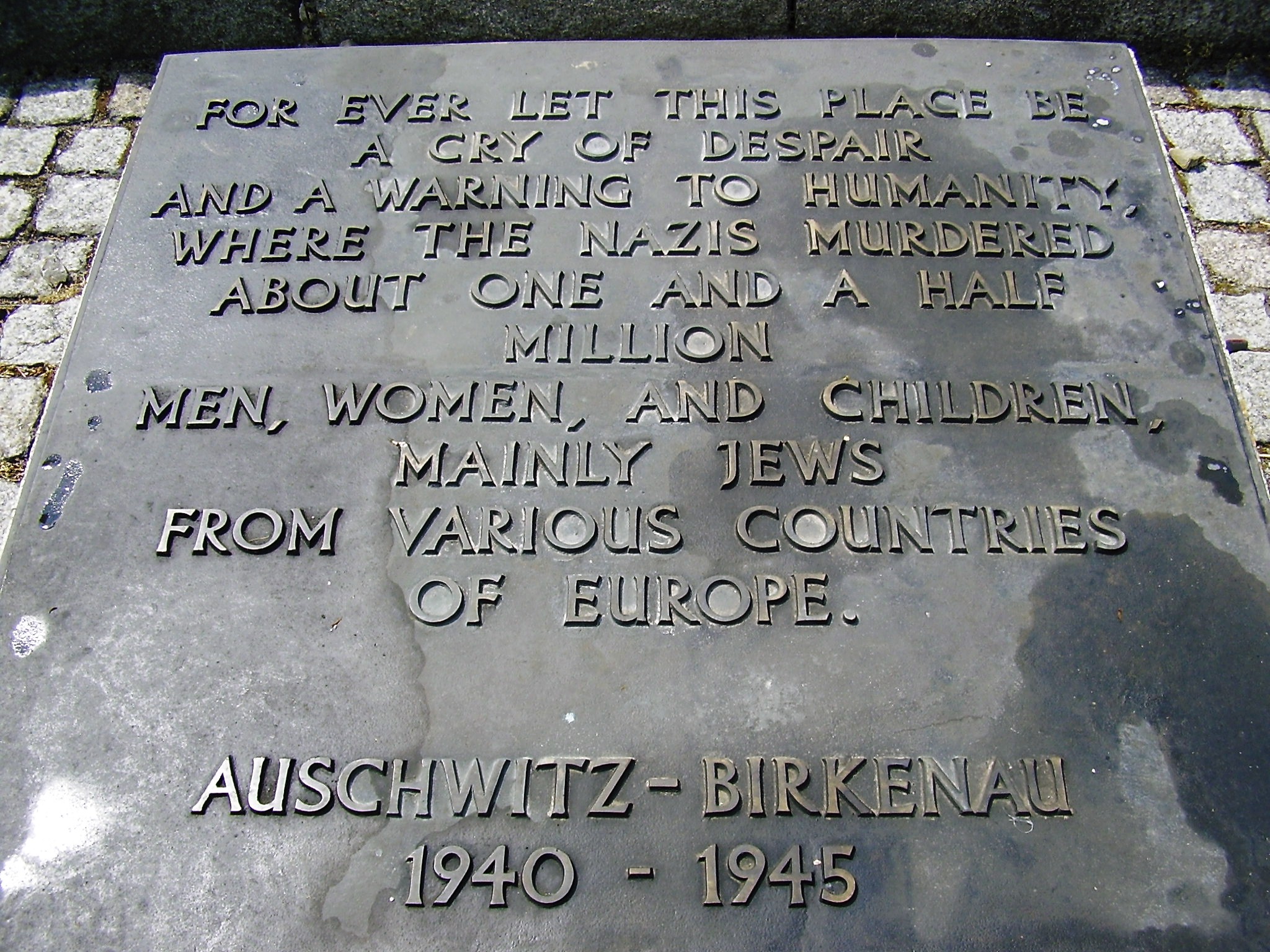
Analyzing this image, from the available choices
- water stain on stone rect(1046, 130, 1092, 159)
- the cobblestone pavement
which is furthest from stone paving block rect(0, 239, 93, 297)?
water stain on stone rect(1046, 130, 1092, 159)

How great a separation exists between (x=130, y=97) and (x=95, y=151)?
12.8 inches

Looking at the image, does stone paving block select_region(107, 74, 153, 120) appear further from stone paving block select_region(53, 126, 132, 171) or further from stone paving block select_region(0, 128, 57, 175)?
stone paving block select_region(0, 128, 57, 175)

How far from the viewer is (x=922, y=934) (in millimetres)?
2055

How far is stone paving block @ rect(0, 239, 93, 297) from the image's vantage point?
370 centimetres

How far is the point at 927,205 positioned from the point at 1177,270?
71cm

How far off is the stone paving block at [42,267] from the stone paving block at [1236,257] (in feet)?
13.5

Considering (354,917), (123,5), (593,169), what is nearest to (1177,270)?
(593,169)

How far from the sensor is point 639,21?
395 cm

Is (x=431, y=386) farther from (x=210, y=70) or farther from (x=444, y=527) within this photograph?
(x=210, y=70)

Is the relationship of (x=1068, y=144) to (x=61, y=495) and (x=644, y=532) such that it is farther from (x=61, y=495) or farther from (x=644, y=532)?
(x=61, y=495)

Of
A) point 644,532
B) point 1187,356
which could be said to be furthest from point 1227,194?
point 644,532

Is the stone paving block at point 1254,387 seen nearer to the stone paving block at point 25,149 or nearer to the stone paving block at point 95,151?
the stone paving block at point 95,151

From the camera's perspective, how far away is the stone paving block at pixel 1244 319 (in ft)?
11.4

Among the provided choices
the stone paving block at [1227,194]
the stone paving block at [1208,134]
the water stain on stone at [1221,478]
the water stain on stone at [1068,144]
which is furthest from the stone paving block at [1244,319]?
the water stain on stone at [1221,478]
